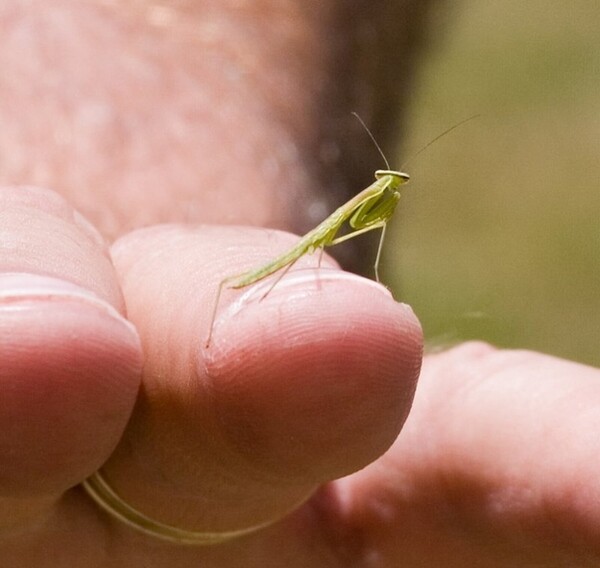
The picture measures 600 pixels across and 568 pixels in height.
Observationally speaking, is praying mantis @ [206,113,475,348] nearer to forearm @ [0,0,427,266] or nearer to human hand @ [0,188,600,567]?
human hand @ [0,188,600,567]

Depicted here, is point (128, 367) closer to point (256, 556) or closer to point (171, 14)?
point (256, 556)

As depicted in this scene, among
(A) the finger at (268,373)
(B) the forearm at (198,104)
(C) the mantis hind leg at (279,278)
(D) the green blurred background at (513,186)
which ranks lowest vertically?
(D) the green blurred background at (513,186)

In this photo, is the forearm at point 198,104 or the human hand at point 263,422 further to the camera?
the forearm at point 198,104

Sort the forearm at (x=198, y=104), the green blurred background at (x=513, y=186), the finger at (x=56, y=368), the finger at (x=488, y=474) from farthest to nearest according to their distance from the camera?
the green blurred background at (x=513, y=186) → the forearm at (x=198, y=104) → the finger at (x=488, y=474) → the finger at (x=56, y=368)

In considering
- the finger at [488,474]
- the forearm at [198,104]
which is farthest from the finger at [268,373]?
the forearm at [198,104]

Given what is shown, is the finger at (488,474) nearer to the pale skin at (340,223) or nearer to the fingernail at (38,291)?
the pale skin at (340,223)
